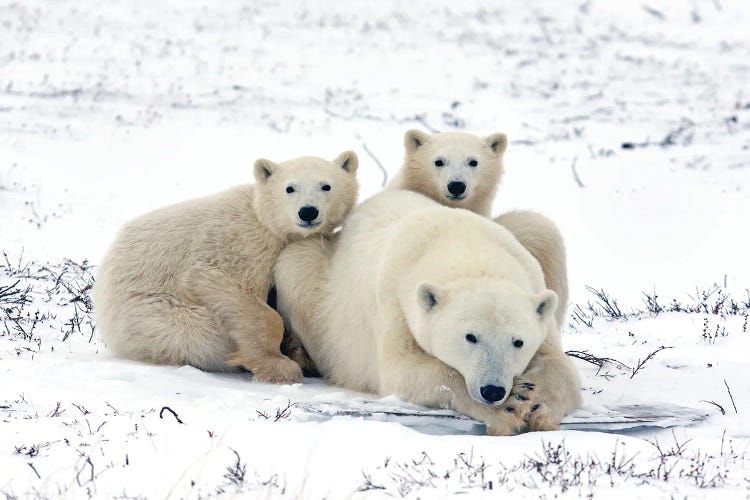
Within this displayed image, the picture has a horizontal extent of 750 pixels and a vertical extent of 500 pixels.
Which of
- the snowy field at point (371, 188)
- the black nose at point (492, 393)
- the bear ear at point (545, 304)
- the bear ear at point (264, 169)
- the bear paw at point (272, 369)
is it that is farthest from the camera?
the bear ear at point (264, 169)

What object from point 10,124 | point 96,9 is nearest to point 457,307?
point 10,124

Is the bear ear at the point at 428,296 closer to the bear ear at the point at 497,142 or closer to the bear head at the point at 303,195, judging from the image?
the bear head at the point at 303,195

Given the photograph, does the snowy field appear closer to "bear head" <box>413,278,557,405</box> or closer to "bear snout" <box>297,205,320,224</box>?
"bear head" <box>413,278,557,405</box>

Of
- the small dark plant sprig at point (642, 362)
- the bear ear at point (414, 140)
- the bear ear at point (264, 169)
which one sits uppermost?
the bear ear at point (414, 140)

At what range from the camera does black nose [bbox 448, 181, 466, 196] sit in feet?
22.0

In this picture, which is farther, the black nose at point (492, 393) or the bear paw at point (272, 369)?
the bear paw at point (272, 369)

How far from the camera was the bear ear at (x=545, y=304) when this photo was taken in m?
4.64

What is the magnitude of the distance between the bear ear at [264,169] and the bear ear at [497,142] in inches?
64.2

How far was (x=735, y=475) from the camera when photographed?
372 centimetres

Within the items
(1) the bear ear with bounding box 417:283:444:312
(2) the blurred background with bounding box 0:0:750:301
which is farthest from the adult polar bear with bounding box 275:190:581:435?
(2) the blurred background with bounding box 0:0:750:301

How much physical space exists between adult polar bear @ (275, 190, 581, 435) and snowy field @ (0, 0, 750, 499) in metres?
0.23

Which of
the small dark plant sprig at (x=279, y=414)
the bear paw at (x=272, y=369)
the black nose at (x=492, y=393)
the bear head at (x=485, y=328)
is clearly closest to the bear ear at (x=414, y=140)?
the bear paw at (x=272, y=369)

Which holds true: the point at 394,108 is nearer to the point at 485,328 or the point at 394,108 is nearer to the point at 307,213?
the point at 307,213

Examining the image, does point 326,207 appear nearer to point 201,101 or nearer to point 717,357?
point 717,357
